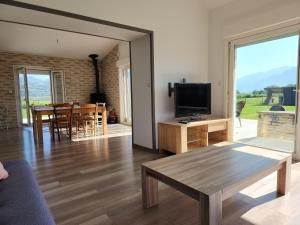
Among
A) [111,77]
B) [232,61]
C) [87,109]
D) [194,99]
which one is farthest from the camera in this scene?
[111,77]

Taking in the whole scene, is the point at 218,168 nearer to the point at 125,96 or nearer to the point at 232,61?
the point at 232,61

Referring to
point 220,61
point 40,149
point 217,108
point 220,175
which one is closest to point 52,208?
point 220,175

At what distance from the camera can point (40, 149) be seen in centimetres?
394

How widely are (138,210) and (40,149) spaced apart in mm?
2936

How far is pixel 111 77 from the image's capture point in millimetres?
7746

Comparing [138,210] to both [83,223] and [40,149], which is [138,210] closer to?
[83,223]

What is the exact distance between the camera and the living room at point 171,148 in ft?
5.52

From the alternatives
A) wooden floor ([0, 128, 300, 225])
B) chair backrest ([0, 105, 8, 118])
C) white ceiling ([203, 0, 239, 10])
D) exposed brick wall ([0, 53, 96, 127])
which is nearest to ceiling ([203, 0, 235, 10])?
white ceiling ([203, 0, 239, 10])

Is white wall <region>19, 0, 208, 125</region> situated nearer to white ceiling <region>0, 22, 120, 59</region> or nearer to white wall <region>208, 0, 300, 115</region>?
white wall <region>208, 0, 300, 115</region>

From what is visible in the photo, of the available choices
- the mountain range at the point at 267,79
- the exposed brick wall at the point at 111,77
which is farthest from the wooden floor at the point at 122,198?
the exposed brick wall at the point at 111,77

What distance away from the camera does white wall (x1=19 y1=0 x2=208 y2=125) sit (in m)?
2.97

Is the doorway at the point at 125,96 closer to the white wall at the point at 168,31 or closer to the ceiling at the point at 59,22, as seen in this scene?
the white wall at the point at 168,31

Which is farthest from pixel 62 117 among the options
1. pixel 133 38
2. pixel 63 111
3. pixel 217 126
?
pixel 217 126

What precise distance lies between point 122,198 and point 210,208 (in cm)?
106
